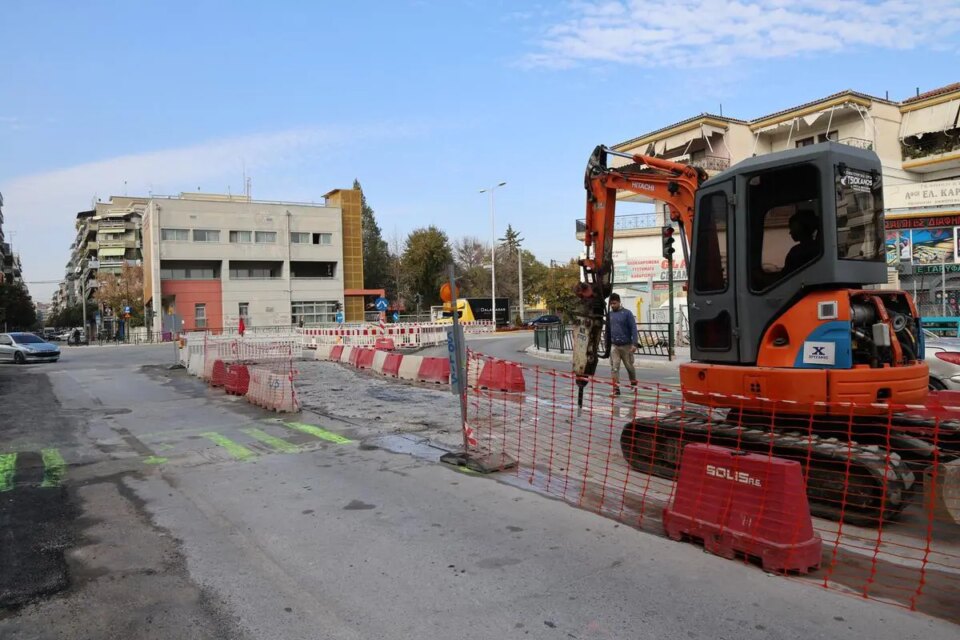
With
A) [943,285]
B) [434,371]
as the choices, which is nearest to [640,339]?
[434,371]

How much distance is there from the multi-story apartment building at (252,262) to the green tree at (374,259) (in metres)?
19.2

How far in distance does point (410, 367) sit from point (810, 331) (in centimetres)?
1279

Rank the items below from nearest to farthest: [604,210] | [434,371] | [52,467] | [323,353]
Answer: [52,467], [604,210], [434,371], [323,353]

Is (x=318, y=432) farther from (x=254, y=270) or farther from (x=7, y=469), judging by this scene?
(x=254, y=270)

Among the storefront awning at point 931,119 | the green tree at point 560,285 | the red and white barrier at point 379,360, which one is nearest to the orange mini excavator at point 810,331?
the red and white barrier at point 379,360

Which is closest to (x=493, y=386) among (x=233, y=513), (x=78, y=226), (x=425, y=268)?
(x=233, y=513)

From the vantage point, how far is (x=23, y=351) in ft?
96.4

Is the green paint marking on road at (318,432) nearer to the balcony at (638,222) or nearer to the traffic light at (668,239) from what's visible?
the traffic light at (668,239)

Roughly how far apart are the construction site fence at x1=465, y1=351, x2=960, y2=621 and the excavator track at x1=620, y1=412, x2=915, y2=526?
0.04 feet

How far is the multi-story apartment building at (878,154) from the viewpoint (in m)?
30.6

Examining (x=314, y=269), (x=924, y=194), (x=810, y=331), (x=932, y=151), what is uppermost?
(x=932, y=151)

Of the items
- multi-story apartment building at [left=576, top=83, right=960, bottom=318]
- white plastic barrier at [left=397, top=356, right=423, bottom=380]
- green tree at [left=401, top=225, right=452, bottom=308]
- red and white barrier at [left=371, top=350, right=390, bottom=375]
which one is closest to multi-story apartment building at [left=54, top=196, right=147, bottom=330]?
green tree at [left=401, top=225, right=452, bottom=308]

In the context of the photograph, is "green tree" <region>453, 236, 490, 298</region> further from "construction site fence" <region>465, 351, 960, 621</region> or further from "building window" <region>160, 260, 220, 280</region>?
"construction site fence" <region>465, 351, 960, 621</region>

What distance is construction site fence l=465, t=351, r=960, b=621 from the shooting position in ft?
14.9
